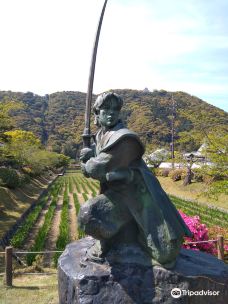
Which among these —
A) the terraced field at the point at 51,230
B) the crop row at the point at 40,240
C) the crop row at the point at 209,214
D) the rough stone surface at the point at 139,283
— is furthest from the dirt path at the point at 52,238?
the crop row at the point at 209,214

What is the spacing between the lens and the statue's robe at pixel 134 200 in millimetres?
4434

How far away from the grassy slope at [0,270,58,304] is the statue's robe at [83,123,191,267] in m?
3.48

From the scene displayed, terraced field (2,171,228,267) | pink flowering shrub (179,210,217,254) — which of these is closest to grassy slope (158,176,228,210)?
terraced field (2,171,228,267)

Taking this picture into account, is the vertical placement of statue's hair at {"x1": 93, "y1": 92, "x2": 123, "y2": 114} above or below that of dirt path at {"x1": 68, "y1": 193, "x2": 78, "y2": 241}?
above

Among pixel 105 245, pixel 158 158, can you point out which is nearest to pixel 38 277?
pixel 105 245

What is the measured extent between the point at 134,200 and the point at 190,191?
28.8 meters

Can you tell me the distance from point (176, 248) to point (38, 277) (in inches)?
233

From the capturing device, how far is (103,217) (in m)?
4.57

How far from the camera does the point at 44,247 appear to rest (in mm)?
13836

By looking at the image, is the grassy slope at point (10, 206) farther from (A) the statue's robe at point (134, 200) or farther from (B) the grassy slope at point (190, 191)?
(B) the grassy slope at point (190, 191)

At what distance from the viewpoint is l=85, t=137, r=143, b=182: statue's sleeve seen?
14.7 feet

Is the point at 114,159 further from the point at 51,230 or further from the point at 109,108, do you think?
the point at 51,230

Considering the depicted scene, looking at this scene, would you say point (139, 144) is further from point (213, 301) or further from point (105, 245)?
point (213, 301)

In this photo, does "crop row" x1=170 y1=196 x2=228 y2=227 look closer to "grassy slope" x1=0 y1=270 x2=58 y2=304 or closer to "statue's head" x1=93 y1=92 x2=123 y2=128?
"grassy slope" x1=0 y1=270 x2=58 y2=304
